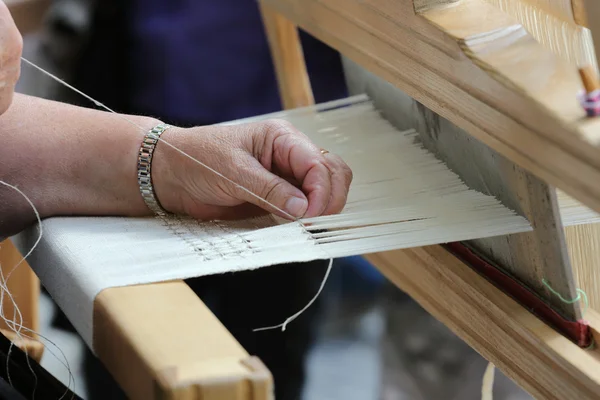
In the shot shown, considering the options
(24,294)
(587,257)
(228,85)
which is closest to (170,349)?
(587,257)

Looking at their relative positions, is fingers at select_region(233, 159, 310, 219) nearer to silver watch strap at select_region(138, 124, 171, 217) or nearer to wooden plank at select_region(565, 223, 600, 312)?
silver watch strap at select_region(138, 124, 171, 217)

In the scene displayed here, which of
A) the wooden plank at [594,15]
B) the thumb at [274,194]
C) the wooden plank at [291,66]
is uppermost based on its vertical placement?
the wooden plank at [594,15]

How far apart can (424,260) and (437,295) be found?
0.14 ft

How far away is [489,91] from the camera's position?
2.15 feet

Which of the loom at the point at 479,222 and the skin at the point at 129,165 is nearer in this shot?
the loom at the point at 479,222

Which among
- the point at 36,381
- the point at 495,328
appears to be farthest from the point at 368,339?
the point at 36,381

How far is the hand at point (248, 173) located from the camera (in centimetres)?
82

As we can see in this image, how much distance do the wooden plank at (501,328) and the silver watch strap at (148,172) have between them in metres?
0.30

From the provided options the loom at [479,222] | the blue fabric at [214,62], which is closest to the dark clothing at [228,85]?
the blue fabric at [214,62]

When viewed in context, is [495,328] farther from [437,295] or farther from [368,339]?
[368,339]

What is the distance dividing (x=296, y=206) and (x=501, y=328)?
0.76 ft

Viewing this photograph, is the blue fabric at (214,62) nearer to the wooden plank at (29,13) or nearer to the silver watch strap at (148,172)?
the wooden plank at (29,13)

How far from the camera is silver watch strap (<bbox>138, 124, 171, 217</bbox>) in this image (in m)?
0.85

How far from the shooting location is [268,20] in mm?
1299
